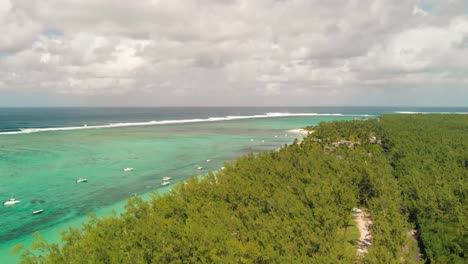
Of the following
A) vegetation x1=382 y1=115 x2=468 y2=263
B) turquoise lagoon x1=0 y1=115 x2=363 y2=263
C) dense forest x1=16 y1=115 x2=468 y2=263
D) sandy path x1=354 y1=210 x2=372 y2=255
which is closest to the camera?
Result: dense forest x1=16 y1=115 x2=468 y2=263

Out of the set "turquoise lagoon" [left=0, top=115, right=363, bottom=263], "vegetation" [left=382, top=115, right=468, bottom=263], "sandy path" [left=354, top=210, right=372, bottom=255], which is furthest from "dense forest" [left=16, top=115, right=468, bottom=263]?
"turquoise lagoon" [left=0, top=115, right=363, bottom=263]

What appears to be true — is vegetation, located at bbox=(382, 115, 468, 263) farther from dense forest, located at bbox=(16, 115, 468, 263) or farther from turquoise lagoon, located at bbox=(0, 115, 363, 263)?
turquoise lagoon, located at bbox=(0, 115, 363, 263)

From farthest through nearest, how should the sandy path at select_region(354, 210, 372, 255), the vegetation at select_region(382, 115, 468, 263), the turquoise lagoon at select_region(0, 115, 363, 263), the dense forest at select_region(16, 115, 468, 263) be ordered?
the turquoise lagoon at select_region(0, 115, 363, 263), the sandy path at select_region(354, 210, 372, 255), the vegetation at select_region(382, 115, 468, 263), the dense forest at select_region(16, 115, 468, 263)

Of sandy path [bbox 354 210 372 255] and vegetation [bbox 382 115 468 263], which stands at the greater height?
vegetation [bbox 382 115 468 263]

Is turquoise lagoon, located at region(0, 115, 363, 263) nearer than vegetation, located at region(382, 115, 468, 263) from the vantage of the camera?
No

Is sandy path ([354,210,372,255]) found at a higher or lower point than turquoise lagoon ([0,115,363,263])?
lower

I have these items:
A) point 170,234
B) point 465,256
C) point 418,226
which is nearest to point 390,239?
point 465,256

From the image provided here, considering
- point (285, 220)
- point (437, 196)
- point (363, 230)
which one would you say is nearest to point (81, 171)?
point (285, 220)
